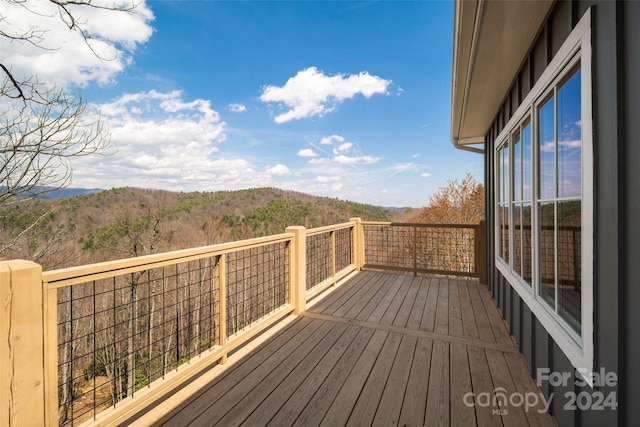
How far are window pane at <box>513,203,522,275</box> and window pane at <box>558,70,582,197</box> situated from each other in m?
1.11

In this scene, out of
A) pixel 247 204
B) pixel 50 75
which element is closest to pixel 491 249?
pixel 50 75

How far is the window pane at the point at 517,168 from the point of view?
254 cm

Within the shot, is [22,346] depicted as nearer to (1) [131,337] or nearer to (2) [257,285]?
(1) [131,337]

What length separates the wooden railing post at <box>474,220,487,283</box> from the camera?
4508 mm

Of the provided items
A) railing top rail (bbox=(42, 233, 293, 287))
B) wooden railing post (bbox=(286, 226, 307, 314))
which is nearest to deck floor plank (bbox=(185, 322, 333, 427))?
wooden railing post (bbox=(286, 226, 307, 314))

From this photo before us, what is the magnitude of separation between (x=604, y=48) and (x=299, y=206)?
87.1 feet

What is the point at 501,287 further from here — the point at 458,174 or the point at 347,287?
the point at 458,174

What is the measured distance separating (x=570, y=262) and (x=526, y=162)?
111cm

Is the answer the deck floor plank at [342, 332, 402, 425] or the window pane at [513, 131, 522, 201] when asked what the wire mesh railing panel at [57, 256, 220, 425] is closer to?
the deck floor plank at [342, 332, 402, 425]

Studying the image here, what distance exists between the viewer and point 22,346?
1159 mm

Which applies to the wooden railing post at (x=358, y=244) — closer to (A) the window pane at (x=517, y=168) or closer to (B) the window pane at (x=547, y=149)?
(A) the window pane at (x=517, y=168)

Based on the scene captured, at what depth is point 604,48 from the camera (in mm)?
1079

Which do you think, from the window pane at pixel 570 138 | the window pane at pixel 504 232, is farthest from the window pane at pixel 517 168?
the window pane at pixel 570 138

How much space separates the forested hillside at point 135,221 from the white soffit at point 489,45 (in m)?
6.56
